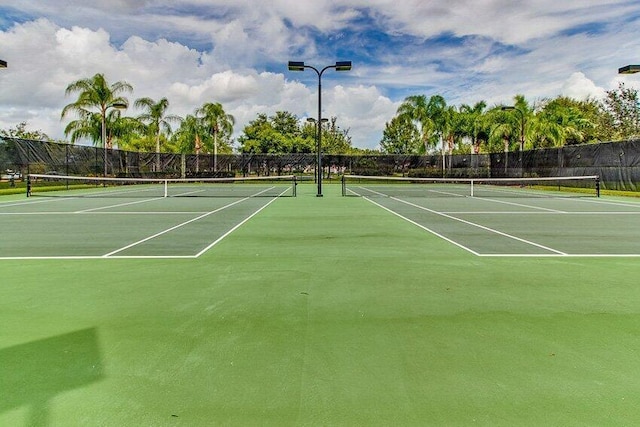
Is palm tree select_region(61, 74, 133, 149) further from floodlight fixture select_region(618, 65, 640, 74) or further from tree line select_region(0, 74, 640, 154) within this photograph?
floodlight fixture select_region(618, 65, 640, 74)

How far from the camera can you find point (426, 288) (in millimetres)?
5230

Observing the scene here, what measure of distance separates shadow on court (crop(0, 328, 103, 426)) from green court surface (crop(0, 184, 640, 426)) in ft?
0.05

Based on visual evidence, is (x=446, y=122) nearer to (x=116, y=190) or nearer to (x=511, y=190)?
(x=511, y=190)

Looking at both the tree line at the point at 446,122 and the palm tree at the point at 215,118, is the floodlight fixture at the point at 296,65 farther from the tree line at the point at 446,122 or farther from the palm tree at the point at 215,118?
the palm tree at the point at 215,118

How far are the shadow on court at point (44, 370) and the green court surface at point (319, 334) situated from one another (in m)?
0.01

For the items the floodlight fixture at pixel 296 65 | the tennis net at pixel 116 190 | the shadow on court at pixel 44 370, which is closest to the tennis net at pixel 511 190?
the tennis net at pixel 116 190

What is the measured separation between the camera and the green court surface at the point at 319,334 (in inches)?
104

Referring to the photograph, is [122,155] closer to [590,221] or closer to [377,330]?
[590,221]

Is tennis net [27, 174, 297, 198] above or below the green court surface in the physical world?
above

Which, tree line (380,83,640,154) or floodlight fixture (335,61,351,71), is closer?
floodlight fixture (335,61,351,71)

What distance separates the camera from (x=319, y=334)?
12.4ft

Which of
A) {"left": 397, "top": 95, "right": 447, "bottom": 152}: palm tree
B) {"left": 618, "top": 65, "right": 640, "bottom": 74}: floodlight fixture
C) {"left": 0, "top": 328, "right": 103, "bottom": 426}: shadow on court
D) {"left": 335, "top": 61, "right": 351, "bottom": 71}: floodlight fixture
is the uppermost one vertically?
{"left": 397, "top": 95, "right": 447, "bottom": 152}: palm tree

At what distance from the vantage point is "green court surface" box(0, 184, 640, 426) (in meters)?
2.64

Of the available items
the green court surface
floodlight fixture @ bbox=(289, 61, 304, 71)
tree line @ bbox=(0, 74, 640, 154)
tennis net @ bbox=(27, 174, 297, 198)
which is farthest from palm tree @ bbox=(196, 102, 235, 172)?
the green court surface
